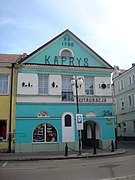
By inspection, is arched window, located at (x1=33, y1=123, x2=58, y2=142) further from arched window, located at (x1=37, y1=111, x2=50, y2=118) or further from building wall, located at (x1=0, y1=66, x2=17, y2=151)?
building wall, located at (x1=0, y1=66, x2=17, y2=151)

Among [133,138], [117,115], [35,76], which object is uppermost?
[35,76]

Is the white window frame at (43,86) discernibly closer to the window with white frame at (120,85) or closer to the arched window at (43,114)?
the arched window at (43,114)

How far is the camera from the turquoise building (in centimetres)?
2152

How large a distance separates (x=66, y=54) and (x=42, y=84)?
12.6 ft

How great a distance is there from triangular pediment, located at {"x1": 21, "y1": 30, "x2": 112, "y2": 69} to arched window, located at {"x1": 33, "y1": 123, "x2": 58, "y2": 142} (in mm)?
5858

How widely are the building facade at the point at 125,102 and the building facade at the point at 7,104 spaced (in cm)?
2177

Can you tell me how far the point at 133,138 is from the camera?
3694 cm

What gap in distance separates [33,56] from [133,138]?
2213cm

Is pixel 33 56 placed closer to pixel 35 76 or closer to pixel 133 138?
pixel 35 76

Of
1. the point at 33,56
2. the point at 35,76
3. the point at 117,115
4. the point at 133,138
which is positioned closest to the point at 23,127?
the point at 35,76

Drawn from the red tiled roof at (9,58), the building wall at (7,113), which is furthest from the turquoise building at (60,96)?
the red tiled roof at (9,58)

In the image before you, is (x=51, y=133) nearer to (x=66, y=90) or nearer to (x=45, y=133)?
(x=45, y=133)

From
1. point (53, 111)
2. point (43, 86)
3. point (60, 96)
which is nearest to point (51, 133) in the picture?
point (53, 111)

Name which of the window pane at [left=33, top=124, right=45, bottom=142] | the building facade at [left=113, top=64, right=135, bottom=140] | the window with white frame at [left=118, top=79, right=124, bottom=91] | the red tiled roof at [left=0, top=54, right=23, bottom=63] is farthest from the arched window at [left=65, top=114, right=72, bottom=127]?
the window with white frame at [left=118, top=79, right=124, bottom=91]
